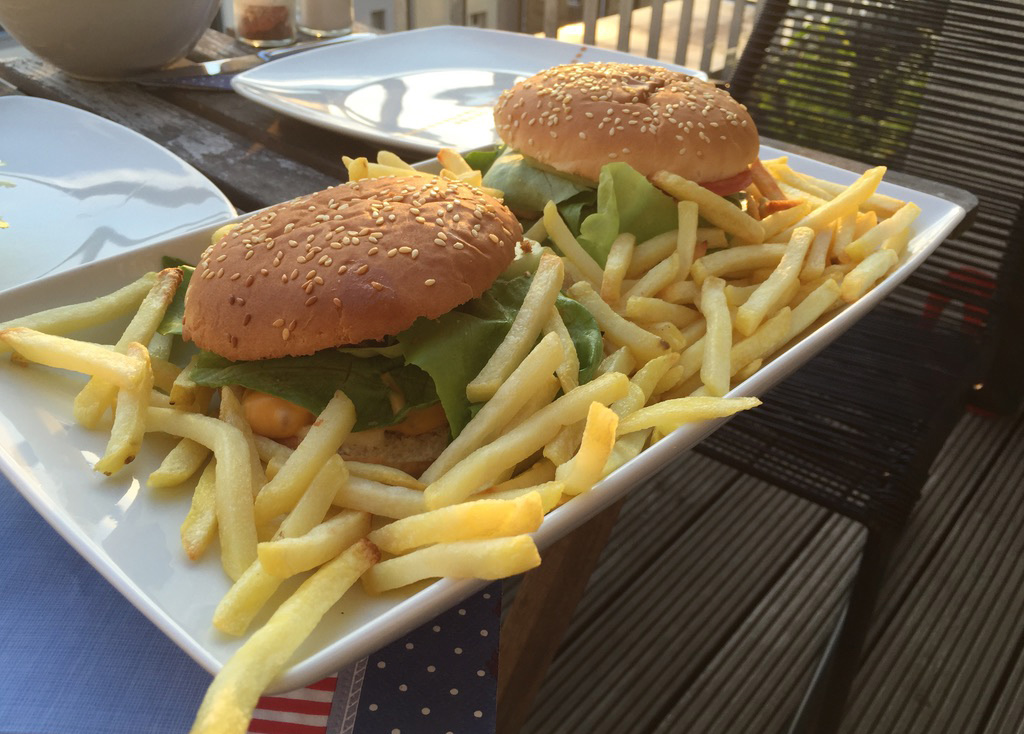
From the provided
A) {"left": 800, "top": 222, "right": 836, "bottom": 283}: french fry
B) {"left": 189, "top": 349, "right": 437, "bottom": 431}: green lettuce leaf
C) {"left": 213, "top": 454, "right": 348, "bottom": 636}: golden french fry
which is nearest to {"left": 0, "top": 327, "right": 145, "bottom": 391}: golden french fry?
{"left": 189, "top": 349, "right": 437, "bottom": 431}: green lettuce leaf

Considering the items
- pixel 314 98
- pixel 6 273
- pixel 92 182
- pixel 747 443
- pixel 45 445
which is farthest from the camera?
pixel 314 98

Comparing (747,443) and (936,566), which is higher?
(747,443)

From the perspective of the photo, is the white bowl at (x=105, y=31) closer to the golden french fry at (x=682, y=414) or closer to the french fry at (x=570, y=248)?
the french fry at (x=570, y=248)

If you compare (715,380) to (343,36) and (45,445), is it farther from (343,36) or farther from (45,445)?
(343,36)

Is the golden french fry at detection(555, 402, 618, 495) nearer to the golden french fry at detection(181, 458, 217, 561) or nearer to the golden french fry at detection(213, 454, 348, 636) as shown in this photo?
the golden french fry at detection(213, 454, 348, 636)

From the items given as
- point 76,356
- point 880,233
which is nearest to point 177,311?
point 76,356

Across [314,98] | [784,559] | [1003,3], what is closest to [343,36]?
[314,98]
